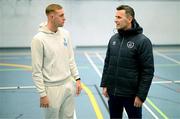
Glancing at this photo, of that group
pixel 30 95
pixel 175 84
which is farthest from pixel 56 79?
pixel 175 84

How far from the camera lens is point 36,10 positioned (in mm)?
11812

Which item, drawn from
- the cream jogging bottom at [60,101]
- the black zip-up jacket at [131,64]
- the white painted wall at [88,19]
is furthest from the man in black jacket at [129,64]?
the white painted wall at [88,19]

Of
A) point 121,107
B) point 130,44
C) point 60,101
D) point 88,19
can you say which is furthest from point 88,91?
point 88,19

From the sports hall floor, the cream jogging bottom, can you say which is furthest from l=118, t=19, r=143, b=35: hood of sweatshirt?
the sports hall floor

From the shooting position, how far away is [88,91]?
669 cm

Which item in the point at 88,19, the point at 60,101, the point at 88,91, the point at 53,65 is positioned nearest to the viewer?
the point at 53,65

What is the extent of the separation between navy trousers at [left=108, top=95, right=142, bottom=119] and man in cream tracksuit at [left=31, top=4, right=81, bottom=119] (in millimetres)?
552

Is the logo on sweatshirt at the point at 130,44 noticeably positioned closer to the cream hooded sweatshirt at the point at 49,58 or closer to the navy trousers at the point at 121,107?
the navy trousers at the point at 121,107

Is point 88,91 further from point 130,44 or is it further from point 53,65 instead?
point 130,44

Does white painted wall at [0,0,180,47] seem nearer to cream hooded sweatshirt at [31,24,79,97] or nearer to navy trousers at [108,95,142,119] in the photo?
cream hooded sweatshirt at [31,24,79,97]

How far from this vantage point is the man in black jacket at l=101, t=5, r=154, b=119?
10.7 feet

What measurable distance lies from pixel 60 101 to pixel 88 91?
10.5 ft

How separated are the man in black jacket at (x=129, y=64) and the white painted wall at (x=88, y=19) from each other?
8777 mm

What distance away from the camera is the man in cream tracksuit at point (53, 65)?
3.33m
